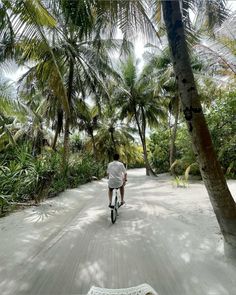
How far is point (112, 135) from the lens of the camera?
95.0 ft

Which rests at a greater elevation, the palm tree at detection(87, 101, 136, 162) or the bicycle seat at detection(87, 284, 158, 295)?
the palm tree at detection(87, 101, 136, 162)

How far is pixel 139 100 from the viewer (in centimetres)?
2114

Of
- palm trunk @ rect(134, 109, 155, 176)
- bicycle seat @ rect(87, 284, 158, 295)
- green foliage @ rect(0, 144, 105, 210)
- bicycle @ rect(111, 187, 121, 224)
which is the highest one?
palm trunk @ rect(134, 109, 155, 176)

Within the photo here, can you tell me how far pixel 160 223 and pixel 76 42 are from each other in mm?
10882

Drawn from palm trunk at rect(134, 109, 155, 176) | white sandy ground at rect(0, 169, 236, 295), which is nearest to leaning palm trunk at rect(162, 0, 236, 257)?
white sandy ground at rect(0, 169, 236, 295)

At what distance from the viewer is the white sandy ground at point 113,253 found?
2.99 metres

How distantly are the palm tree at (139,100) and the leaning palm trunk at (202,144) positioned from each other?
52.3ft

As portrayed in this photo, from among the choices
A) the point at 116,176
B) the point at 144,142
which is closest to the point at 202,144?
the point at 116,176

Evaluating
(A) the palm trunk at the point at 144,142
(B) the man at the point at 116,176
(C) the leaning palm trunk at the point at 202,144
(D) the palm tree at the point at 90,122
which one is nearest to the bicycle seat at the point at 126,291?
(C) the leaning palm trunk at the point at 202,144

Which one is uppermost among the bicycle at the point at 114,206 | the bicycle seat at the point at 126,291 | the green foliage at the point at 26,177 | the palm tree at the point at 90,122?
the palm tree at the point at 90,122

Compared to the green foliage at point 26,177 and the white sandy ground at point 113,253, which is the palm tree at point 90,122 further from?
the white sandy ground at point 113,253

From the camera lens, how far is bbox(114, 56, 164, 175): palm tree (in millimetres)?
20453

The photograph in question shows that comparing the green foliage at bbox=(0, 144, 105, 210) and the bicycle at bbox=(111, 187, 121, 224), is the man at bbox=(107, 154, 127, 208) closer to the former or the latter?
the bicycle at bbox=(111, 187, 121, 224)

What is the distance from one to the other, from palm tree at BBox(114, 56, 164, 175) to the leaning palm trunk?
1593cm
